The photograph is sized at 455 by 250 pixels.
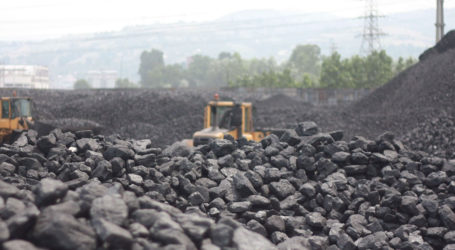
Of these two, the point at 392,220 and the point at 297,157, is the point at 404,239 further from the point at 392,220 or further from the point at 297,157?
the point at 297,157

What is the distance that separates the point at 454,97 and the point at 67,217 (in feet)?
70.5

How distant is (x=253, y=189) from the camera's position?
7824 mm

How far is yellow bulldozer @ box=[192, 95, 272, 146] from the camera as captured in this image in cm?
1411

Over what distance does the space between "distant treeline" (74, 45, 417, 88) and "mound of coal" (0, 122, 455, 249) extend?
51973mm

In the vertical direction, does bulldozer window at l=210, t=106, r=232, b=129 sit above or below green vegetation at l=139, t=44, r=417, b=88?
below

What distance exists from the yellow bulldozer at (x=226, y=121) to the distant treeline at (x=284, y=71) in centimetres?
4681

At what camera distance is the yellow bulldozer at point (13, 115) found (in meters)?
17.4

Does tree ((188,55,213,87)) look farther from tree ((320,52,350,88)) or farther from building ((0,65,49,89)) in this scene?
Result: tree ((320,52,350,88))

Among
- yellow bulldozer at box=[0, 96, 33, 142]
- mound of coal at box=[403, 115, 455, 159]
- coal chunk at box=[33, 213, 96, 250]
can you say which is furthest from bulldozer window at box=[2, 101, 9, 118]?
coal chunk at box=[33, 213, 96, 250]

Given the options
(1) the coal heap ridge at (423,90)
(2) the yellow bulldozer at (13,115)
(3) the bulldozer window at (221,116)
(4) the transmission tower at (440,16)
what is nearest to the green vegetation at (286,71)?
(4) the transmission tower at (440,16)

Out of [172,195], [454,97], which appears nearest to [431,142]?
[454,97]

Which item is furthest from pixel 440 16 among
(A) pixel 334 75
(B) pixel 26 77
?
(B) pixel 26 77

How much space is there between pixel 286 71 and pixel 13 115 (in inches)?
2265

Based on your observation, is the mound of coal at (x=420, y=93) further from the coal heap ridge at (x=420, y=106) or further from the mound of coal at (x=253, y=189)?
the mound of coal at (x=253, y=189)
